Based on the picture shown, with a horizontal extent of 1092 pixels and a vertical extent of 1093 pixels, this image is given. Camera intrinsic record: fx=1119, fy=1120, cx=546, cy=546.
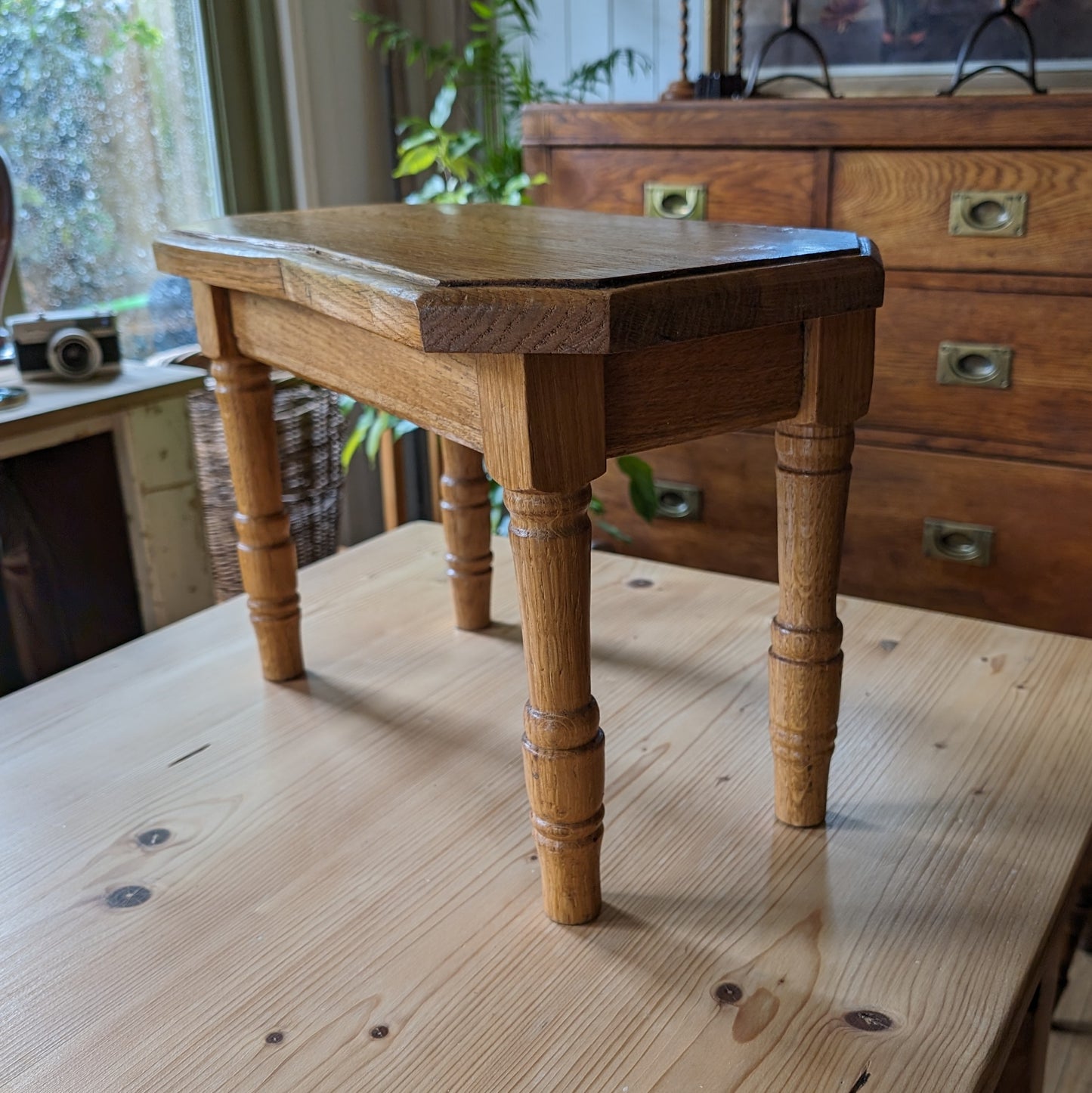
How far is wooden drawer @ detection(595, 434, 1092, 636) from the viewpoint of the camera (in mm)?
1403

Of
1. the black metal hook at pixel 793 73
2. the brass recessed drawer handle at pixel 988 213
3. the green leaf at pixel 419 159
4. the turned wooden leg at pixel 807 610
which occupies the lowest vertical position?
the turned wooden leg at pixel 807 610

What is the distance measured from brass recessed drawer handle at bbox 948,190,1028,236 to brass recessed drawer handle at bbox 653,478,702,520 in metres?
0.50

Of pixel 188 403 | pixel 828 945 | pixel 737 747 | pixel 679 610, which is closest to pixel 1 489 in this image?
pixel 188 403

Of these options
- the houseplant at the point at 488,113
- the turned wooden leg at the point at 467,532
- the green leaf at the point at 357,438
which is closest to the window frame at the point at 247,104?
the houseplant at the point at 488,113

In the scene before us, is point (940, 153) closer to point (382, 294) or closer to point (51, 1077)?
point (382, 294)

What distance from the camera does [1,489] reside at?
135 centimetres

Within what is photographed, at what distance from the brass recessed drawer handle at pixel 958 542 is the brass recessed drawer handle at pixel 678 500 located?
33 centimetres

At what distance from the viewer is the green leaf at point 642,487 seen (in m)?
1.59

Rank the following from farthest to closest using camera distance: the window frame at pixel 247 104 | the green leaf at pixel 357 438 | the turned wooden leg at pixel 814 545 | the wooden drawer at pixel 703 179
→ the window frame at pixel 247 104 < the green leaf at pixel 357 438 < the wooden drawer at pixel 703 179 < the turned wooden leg at pixel 814 545

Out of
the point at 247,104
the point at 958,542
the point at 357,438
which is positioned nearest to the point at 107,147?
the point at 247,104

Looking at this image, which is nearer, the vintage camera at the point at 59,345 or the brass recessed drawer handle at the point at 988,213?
the brass recessed drawer handle at the point at 988,213

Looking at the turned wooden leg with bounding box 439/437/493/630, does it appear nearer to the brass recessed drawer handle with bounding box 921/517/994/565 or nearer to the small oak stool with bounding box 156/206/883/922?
the small oak stool with bounding box 156/206/883/922

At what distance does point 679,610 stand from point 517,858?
50 centimetres

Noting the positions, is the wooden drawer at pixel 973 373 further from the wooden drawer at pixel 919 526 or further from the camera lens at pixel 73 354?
the camera lens at pixel 73 354
